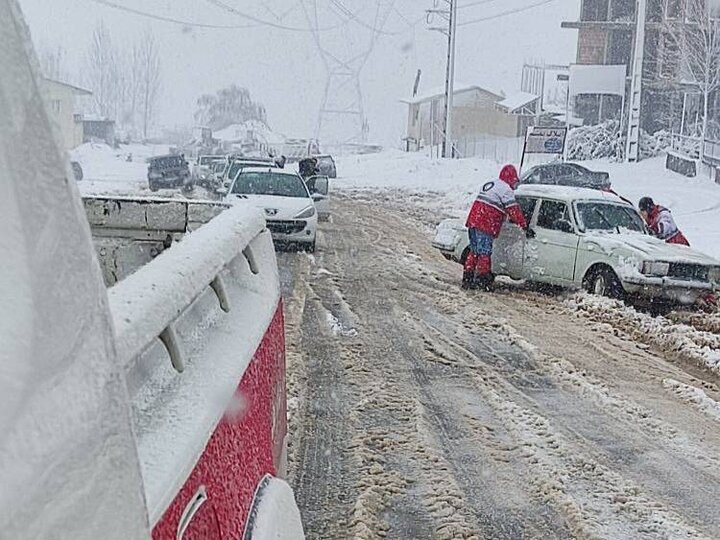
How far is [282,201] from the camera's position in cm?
1831

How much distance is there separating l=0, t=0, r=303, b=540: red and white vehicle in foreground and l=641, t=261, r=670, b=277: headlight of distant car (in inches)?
372

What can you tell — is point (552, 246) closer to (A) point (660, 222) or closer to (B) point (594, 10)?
(A) point (660, 222)

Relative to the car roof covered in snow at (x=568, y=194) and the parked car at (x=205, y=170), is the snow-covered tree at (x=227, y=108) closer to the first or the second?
the parked car at (x=205, y=170)

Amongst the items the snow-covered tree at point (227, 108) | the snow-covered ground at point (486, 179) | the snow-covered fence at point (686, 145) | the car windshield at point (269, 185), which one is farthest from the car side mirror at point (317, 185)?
the snow-covered tree at point (227, 108)

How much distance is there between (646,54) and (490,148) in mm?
13565

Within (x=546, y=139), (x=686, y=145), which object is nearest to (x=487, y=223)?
(x=546, y=139)

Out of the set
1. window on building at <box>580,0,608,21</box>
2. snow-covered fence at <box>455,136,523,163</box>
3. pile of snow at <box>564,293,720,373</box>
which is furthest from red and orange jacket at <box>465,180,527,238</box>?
window on building at <box>580,0,608,21</box>

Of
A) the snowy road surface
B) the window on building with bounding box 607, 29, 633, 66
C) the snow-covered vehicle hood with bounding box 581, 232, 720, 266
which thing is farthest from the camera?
the window on building with bounding box 607, 29, 633, 66

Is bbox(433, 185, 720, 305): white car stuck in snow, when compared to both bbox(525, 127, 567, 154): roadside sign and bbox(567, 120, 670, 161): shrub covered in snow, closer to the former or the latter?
bbox(525, 127, 567, 154): roadside sign

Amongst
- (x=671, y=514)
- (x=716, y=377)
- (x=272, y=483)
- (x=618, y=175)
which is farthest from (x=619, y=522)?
(x=618, y=175)

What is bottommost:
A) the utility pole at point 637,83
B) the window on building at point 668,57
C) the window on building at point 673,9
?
the utility pole at point 637,83

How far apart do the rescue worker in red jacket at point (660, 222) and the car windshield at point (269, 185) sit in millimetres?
7084

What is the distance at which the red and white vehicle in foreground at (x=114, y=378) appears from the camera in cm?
109

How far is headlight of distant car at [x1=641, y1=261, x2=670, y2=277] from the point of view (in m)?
11.8
